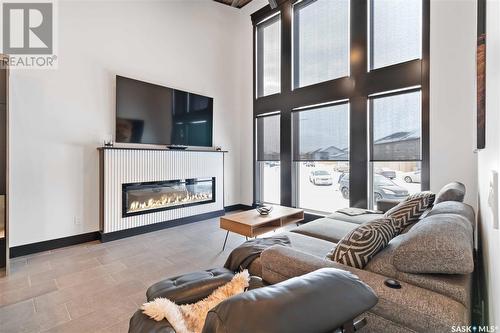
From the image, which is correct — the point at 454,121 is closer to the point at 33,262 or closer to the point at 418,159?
the point at 418,159

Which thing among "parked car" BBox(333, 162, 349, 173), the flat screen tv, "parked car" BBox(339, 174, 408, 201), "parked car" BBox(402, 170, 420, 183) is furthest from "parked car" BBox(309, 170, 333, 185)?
the flat screen tv

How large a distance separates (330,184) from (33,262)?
4.38 m

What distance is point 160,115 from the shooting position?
4227 millimetres

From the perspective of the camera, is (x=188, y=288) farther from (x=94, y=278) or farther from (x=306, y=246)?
(x=94, y=278)

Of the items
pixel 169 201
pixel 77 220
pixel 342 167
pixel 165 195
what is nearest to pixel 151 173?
pixel 165 195

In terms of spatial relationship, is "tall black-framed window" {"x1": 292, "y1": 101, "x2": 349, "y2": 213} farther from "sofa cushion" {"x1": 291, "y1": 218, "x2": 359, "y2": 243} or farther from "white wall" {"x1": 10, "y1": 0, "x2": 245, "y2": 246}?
"white wall" {"x1": 10, "y1": 0, "x2": 245, "y2": 246}

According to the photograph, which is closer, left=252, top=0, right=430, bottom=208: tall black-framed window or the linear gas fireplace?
left=252, top=0, right=430, bottom=208: tall black-framed window

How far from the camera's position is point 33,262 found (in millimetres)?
2842

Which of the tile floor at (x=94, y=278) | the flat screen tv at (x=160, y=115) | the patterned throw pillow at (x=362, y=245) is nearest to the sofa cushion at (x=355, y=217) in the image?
the tile floor at (x=94, y=278)

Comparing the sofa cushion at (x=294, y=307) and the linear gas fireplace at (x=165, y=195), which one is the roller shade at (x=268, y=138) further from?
the sofa cushion at (x=294, y=307)

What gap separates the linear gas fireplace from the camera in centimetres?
383

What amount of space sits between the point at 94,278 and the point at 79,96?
2.54 m

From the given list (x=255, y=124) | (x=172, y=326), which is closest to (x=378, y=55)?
(x=255, y=124)

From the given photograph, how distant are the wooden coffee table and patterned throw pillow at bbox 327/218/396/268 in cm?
154
